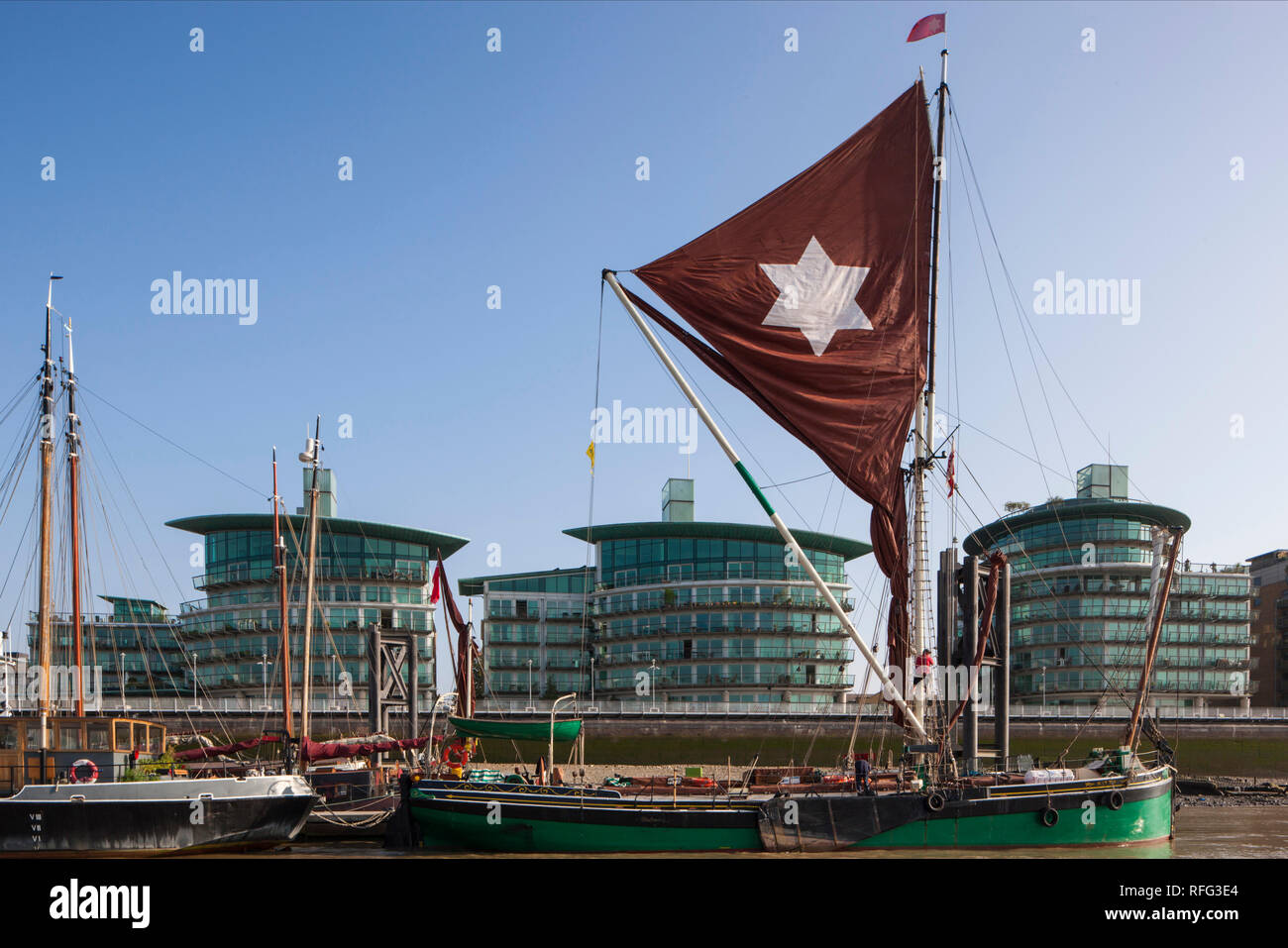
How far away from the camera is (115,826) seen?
113 ft

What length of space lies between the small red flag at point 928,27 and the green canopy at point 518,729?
86.2ft

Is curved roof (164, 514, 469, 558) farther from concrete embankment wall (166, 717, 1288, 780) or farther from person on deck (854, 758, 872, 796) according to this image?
person on deck (854, 758, 872, 796)

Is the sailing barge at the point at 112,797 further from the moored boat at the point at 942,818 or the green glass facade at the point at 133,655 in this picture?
the green glass facade at the point at 133,655

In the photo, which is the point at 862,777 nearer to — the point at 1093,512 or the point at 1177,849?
the point at 1177,849

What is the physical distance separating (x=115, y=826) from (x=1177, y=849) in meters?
32.7

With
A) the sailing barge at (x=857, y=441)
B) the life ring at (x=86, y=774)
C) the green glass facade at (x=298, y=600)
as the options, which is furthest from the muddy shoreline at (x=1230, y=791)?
the green glass facade at (x=298, y=600)

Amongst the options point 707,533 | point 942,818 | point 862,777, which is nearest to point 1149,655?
point 942,818

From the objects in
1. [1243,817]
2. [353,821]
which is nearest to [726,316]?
[353,821]

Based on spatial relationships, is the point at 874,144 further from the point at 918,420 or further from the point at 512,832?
the point at 512,832
